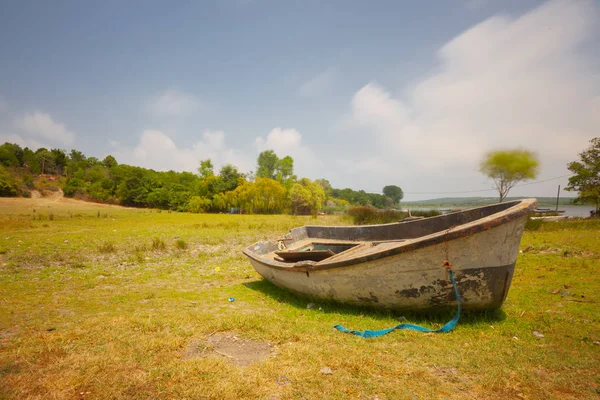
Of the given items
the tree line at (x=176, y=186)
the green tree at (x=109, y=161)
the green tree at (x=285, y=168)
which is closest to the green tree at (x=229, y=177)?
the tree line at (x=176, y=186)

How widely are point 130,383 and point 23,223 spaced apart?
20.7m

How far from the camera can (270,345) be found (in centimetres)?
392

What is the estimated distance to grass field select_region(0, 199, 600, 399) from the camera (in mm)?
2818

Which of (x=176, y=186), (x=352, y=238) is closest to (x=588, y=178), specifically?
(x=352, y=238)

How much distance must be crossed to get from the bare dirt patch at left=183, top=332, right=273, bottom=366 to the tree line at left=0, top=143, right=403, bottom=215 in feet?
121

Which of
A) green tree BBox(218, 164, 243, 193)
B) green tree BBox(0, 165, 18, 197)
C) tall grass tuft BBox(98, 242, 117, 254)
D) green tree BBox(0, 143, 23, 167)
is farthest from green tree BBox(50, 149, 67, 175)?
tall grass tuft BBox(98, 242, 117, 254)

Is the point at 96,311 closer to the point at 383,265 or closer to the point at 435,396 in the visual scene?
the point at 383,265

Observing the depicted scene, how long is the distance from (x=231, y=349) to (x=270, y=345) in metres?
0.54

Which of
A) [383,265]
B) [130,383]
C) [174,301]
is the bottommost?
[174,301]

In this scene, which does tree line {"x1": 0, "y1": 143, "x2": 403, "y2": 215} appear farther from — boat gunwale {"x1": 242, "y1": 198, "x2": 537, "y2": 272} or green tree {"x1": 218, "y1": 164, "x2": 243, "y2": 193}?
boat gunwale {"x1": 242, "y1": 198, "x2": 537, "y2": 272}

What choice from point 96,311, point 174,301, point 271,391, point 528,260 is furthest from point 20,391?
point 528,260

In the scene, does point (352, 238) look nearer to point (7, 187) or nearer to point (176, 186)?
point (7, 187)

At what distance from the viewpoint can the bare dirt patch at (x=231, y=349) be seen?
3553 mm

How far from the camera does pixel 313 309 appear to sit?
5.54m
